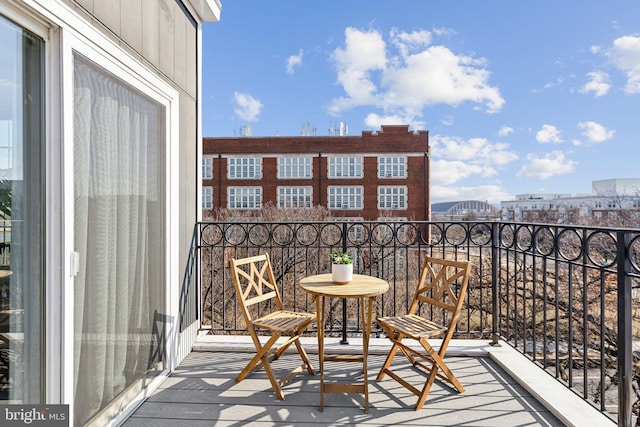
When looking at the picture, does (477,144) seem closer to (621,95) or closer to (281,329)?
(621,95)

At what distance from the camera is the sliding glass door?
1.33 meters

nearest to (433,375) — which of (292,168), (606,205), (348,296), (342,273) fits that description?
(348,296)

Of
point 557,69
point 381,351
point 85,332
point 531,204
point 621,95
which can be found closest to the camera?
point 85,332

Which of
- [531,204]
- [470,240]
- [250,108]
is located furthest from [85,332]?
[531,204]

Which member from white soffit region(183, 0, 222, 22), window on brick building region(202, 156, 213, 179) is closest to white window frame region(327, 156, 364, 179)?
window on brick building region(202, 156, 213, 179)

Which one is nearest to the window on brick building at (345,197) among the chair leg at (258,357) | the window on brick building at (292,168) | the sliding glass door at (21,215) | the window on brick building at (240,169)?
the window on brick building at (292,168)

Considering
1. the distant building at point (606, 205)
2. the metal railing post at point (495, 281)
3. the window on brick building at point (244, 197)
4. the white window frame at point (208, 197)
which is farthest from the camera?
the white window frame at point (208, 197)

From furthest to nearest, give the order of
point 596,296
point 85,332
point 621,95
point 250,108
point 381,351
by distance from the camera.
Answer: point 250,108, point 621,95, point 596,296, point 381,351, point 85,332

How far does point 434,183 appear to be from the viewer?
29531 millimetres

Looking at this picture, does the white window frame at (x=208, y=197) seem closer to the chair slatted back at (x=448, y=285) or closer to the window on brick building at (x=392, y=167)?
the window on brick building at (x=392, y=167)

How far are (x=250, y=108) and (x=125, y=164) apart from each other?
3234 cm

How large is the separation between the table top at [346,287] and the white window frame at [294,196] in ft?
85.6

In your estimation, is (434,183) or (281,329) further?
(434,183)

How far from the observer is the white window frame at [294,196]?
94.4 ft
